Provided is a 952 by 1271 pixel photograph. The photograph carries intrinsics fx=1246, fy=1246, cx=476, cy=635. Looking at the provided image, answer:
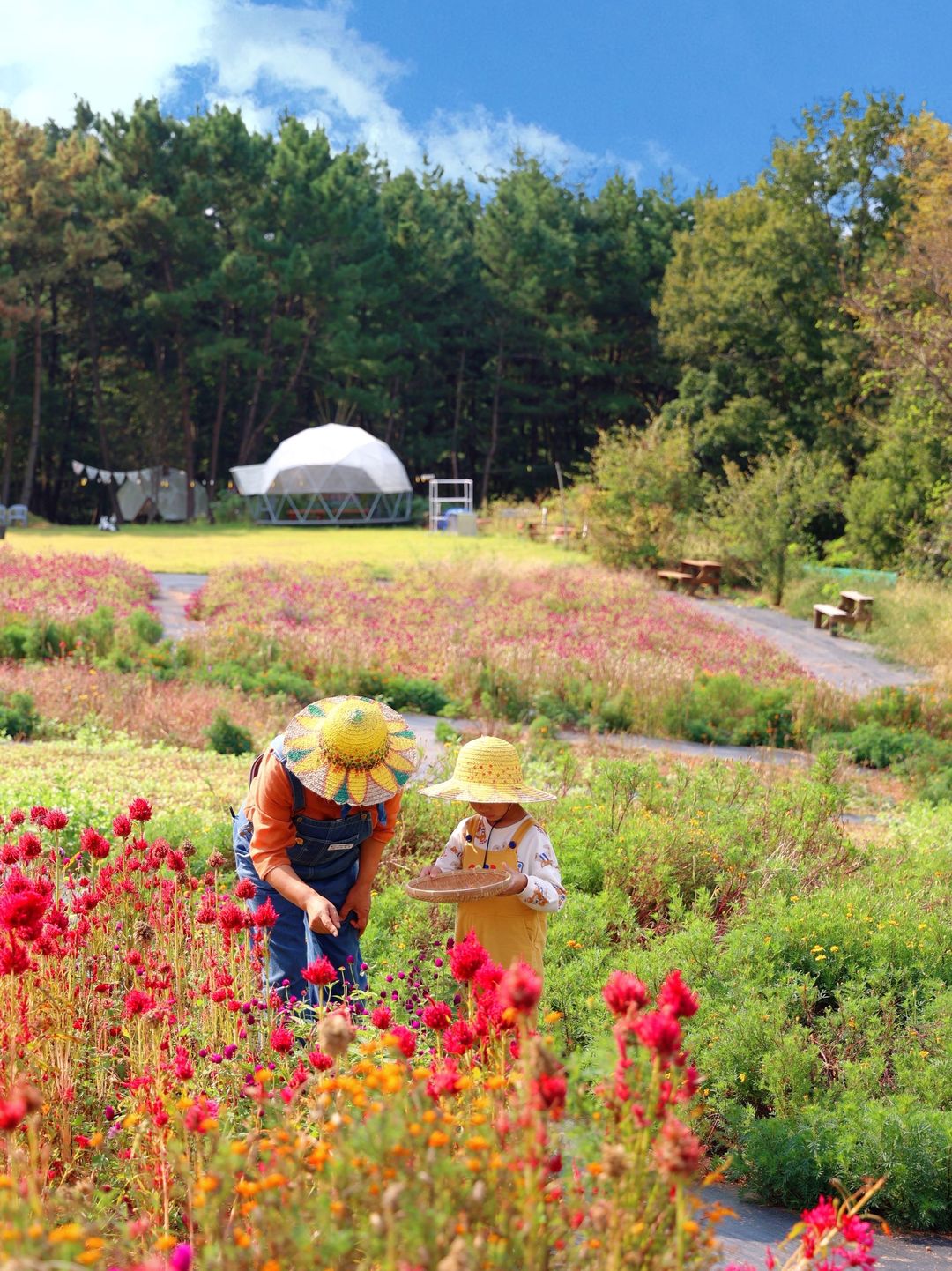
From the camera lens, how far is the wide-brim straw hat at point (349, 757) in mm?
3674

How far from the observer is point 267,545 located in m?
31.0

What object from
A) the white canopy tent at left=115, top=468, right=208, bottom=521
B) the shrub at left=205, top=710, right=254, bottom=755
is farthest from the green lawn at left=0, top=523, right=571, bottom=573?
the shrub at left=205, top=710, right=254, bottom=755

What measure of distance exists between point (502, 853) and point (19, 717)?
22.3ft

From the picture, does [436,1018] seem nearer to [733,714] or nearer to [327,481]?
[733,714]

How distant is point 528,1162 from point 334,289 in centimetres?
4379

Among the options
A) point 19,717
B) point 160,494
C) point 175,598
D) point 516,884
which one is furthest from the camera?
point 160,494

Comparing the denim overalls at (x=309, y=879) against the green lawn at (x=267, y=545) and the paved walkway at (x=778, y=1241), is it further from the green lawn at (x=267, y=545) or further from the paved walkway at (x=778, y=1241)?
the green lawn at (x=267, y=545)

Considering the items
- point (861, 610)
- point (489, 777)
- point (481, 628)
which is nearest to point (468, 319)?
point (861, 610)

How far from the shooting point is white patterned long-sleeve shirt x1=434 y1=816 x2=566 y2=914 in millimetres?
3729

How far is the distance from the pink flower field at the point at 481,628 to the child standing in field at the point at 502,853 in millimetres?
8280

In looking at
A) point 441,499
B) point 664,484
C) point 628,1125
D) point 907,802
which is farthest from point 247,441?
point 628,1125

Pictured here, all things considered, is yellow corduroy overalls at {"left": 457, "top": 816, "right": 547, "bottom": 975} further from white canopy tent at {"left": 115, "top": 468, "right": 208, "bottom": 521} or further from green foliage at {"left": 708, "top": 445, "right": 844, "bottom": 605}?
white canopy tent at {"left": 115, "top": 468, "right": 208, "bottom": 521}

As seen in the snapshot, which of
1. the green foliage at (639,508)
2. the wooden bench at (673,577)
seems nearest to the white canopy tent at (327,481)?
the green foliage at (639,508)

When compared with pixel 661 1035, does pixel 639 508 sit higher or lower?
higher
